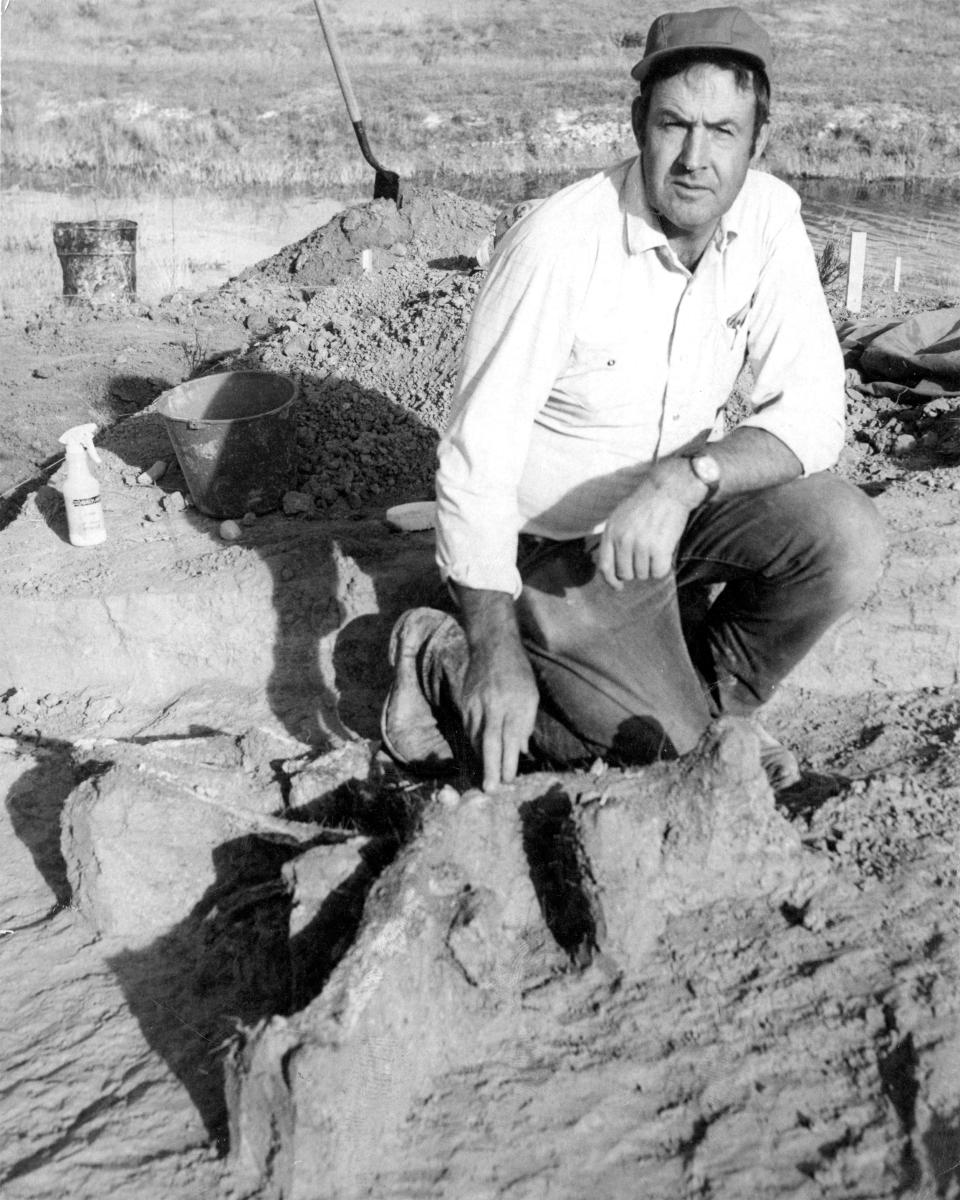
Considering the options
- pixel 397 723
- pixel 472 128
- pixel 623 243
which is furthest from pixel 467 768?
pixel 472 128

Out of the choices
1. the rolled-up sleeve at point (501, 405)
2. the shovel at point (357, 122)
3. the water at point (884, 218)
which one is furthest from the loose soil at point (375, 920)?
the shovel at point (357, 122)

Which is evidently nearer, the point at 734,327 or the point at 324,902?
the point at 324,902

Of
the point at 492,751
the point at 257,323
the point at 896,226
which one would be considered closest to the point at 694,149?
the point at 492,751

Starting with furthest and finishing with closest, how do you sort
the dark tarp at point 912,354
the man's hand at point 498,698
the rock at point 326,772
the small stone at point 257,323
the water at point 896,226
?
the water at point 896,226 < the small stone at point 257,323 < the dark tarp at point 912,354 < the rock at point 326,772 < the man's hand at point 498,698

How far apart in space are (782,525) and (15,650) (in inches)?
104

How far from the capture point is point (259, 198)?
623 inches

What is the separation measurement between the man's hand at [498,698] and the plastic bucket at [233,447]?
209 cm

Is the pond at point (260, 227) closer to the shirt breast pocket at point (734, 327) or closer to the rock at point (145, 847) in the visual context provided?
the shirt breast pocket at point (734, 327)

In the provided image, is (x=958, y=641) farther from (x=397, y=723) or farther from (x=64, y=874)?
(x=64, y=874)

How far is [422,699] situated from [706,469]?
987mm

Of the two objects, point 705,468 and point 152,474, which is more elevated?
point 705,468

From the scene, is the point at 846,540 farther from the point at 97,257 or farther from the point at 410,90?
the point at 410,90

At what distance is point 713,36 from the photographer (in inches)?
96.4

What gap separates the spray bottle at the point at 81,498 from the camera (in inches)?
162
